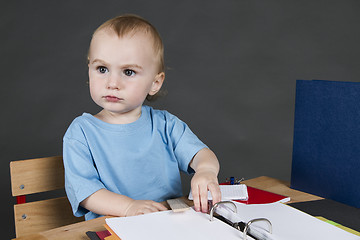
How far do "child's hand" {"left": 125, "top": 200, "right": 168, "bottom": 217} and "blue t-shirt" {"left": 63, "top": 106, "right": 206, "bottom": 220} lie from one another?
0.13m

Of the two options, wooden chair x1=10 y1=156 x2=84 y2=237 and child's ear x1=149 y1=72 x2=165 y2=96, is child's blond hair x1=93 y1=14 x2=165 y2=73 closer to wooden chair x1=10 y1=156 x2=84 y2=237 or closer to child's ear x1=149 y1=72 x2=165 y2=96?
child's ear x1=149 y1=72 x2=165 y2=96

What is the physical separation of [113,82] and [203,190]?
412 mm

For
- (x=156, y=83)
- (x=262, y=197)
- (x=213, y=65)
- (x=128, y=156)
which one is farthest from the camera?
(x=213, y=65)

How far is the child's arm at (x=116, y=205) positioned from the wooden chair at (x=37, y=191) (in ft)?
0.97

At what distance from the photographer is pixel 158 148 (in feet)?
4.86

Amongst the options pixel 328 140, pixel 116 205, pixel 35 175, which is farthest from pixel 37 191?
pixel 328 140

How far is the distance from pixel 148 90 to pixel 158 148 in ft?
0.64

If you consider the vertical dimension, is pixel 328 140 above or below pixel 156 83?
below

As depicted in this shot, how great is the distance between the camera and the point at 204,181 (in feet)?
3.81

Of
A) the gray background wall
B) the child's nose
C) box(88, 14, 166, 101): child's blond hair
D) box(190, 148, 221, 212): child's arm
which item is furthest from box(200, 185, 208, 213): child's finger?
the gray background wall

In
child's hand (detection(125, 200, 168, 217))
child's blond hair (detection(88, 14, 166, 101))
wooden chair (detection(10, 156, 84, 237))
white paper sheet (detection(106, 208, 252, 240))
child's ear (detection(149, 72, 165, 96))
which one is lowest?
wooden chair (detection(10, 156, 84, 237))

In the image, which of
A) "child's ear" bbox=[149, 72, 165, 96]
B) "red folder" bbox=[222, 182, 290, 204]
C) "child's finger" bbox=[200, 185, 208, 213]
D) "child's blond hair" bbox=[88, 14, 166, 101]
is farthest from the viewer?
"child's ear" bbox=[149, 72, 165, 96]

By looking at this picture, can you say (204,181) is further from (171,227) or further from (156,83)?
(156,83)

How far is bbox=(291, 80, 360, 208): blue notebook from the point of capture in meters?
1.28
